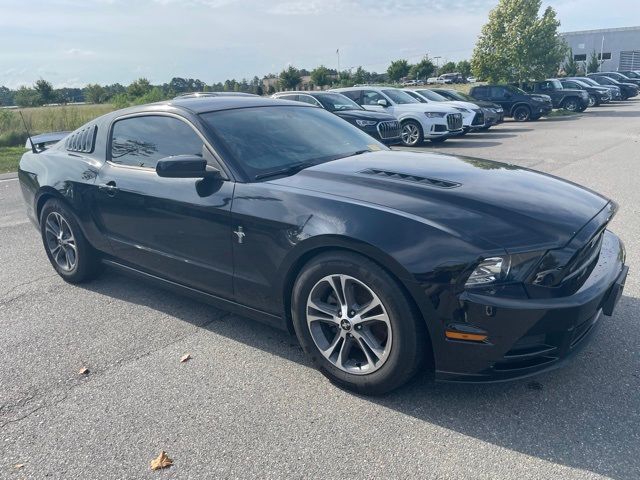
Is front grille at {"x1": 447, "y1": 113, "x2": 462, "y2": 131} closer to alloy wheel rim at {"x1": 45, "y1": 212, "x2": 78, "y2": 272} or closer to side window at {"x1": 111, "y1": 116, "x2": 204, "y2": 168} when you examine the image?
side window at {"x1": 111, "y1": 116, "x2": 204, "y2": 168}

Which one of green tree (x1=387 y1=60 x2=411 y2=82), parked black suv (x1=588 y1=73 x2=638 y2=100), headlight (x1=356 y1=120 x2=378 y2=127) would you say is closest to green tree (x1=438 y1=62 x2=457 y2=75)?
green tree (x1=387 y1=60 x2=411 y2=82)

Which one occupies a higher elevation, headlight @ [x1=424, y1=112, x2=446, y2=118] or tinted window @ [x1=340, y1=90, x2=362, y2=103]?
tinted window @ [x1=340, y1=90, x2=362, y2=103]

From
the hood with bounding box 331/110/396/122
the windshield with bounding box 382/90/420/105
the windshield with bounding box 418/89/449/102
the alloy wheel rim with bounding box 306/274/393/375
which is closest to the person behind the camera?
the alloy wheel rim with bounding box 306/274/393/375

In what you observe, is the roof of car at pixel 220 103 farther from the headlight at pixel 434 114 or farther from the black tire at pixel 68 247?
the headlight at pixel 434 114

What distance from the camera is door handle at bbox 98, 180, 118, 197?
3920 mm

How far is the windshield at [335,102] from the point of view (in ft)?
44.2

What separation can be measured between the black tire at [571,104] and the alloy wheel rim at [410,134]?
14986 mm

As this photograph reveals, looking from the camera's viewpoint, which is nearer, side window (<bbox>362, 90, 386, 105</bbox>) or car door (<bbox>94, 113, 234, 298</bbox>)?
car door (<bbox>94, 113, 234, 298</bbox>)

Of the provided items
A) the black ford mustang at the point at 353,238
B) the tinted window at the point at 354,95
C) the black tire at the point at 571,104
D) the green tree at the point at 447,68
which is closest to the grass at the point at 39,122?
the tinted window at the point at 354,95

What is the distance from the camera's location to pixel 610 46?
72500 mm

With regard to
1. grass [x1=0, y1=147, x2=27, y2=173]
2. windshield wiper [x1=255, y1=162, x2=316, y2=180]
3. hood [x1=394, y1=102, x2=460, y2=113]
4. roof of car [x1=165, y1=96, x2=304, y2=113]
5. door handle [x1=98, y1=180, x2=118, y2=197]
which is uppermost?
roof of car [x1=165, y1=96, x2=304, y2=113]

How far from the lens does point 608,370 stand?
2922 millimetres

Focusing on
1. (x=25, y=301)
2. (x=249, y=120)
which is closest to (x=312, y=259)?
(x=249, y=120)

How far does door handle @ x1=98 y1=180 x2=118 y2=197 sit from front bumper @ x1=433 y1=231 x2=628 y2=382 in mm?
2677
